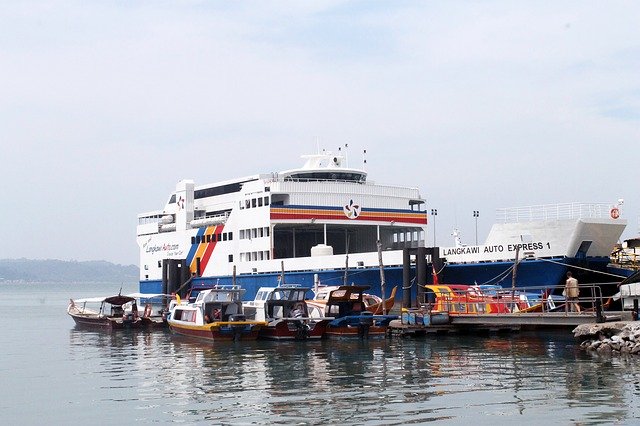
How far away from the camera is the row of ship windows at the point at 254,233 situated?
45906 millimetres

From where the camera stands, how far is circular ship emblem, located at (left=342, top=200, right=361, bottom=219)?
4600cm

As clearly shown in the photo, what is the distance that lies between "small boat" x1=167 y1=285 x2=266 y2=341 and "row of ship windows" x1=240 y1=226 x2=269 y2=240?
10793 millimetres

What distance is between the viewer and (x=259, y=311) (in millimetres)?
33438

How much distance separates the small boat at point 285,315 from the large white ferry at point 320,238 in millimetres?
5871

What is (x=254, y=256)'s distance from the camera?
154 ft

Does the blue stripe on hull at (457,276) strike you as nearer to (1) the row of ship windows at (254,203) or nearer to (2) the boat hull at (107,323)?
(1) the row of ship windows at (254,203)

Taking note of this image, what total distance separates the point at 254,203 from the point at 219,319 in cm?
1425

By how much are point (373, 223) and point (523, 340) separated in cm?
1706

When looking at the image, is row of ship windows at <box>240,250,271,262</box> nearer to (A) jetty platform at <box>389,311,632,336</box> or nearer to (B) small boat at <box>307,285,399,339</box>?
(B) small boat at <box>307,285,399,339</box>

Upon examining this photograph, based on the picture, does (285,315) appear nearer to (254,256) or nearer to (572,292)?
(572,292)

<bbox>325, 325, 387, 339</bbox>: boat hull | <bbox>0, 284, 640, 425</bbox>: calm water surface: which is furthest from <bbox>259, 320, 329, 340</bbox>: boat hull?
<bbox>0, 284, 640, 425</bbox>: calm water surface

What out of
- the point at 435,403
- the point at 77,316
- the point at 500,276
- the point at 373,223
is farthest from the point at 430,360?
the point at 77,316

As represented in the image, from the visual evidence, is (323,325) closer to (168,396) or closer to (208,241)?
(168,396)

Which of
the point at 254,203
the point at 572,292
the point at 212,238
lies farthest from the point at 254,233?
the point at 572,292
